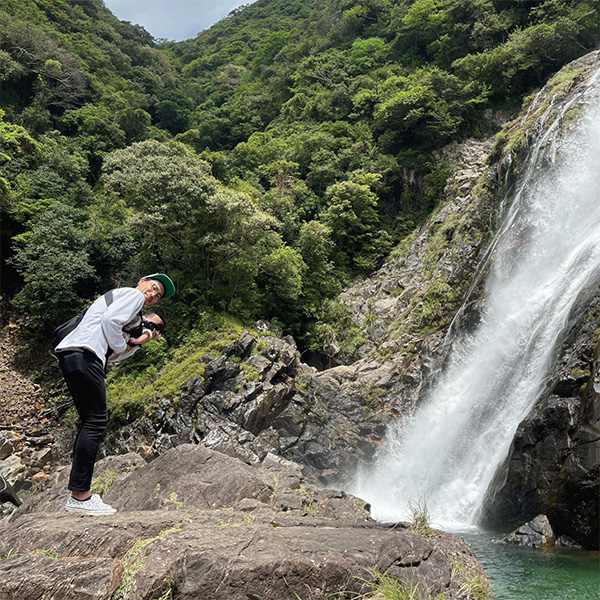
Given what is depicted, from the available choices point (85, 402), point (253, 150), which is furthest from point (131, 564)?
point (253, 150)

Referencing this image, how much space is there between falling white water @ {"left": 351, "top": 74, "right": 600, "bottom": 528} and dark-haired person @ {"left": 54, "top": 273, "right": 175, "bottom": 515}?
8764mm

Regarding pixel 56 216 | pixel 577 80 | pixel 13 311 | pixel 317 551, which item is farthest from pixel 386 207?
pixel 317 551

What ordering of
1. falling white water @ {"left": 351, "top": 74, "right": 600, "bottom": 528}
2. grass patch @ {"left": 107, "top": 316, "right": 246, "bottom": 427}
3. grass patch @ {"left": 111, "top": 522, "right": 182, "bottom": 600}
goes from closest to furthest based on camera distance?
grass patch @ {"left": 111, "top": 522, "right": 182, "bottom": 600} → falling white water @ {"left": 351, "top": 74, "right": 600, "bottom": 528} → grass patch @ {"left": 107, "top": 316, "right": 246, "bottom": 427}

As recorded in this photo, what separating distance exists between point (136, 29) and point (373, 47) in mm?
32665

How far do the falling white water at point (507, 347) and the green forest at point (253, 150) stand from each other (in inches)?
285

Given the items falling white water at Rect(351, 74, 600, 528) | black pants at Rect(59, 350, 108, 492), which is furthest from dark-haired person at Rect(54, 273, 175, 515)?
falling white water at Rect(351, 74, 600, 528)

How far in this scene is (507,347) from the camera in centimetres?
1325

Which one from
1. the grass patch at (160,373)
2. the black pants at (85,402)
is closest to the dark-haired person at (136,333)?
the black pants at (85,402)

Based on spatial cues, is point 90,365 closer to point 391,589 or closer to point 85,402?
point 85,402

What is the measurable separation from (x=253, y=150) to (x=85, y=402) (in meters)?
28.4

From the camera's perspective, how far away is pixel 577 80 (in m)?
18.8

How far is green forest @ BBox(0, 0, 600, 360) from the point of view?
17.3 metres

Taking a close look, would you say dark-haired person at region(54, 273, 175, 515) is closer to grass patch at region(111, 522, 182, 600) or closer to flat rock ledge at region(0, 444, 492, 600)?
flat rock ledge at region(0, 444, 492, 600)

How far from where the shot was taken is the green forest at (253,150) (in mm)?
17266
